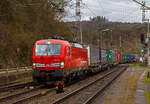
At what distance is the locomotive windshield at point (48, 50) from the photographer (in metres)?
15.8

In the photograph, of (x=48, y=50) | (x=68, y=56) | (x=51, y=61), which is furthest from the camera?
(x=68, y=56)

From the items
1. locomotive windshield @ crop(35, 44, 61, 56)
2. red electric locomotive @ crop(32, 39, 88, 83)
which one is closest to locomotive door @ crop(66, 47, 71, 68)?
red electric locomotive @ crop(32, 39, 88, 83)

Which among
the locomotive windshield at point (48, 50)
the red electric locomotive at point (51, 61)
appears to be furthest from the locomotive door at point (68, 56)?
the locomotive windshield at point (48, 50)

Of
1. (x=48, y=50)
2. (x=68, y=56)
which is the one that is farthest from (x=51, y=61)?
(x=68, y=56)

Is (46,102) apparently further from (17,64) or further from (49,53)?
(17,64)

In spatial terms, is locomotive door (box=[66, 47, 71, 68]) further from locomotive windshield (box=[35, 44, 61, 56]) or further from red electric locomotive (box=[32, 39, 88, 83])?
locomotive windshield (box=[35, 44, 61, 56])

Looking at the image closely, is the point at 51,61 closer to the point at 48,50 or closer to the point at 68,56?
the point at 48,50

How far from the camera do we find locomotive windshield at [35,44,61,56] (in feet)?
51.9

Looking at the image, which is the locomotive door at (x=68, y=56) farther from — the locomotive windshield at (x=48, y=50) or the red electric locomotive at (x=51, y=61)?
the locomotive windshield at (x=48, y=50)

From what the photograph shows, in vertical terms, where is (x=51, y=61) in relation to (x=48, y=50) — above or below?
below

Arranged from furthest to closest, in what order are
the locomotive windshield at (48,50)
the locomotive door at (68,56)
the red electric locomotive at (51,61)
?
the locomotive door at (68,56)
the locomotive windshield at (48,50)
the red electric locomotive at (51,61)

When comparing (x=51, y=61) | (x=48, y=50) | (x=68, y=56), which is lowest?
(x=51, y=61)

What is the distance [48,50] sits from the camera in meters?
15.9

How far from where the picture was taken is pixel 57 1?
36875 millimetres
